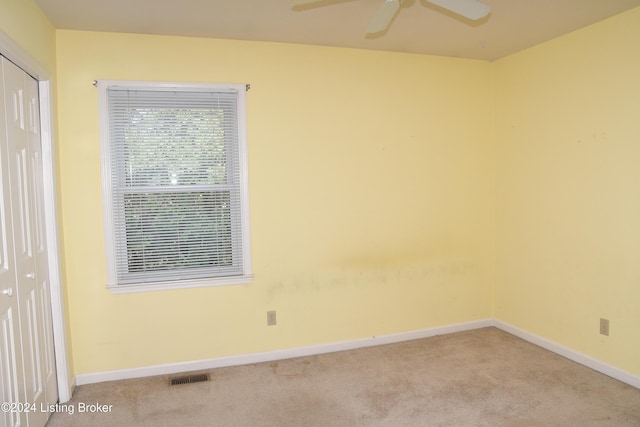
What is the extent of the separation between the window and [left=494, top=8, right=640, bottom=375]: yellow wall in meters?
2.37

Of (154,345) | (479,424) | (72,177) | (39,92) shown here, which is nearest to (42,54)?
(39,92)

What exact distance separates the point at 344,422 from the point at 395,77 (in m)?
2.68

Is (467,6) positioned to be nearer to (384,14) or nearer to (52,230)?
(384,14)

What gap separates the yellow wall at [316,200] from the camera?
288 cm

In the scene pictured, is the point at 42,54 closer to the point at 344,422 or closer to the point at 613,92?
the point at 344,422

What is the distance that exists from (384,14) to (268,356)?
257 cm

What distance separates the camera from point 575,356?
10.2ft

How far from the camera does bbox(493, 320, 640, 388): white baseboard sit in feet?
9.09

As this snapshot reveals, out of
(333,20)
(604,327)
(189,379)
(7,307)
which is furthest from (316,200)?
(604,327)

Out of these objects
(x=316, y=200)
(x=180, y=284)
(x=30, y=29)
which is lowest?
(x=180, y=284)

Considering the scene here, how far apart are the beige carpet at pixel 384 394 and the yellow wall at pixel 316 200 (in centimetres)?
28

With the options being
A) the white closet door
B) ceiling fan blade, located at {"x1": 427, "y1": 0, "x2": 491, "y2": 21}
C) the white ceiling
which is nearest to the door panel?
the white closet door

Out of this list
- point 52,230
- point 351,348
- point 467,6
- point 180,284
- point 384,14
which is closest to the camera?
point 467,6

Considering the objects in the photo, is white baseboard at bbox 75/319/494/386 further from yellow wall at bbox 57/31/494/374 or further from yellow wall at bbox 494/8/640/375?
yellow wall at bbox 494/8/640/375
